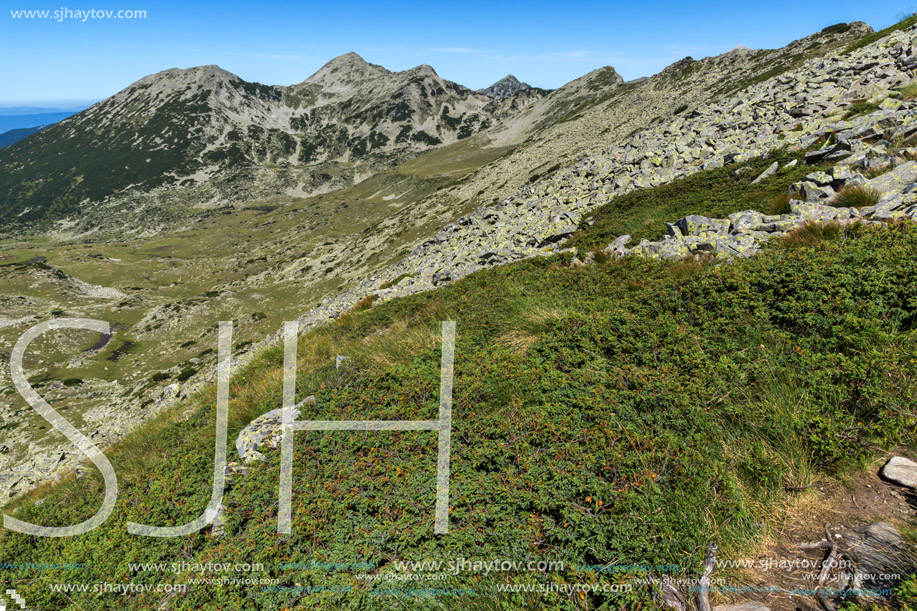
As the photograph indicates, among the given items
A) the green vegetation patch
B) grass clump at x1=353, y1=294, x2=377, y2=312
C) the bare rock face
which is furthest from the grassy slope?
grass clump at x1=353, y1=294, x2=377, y2=312

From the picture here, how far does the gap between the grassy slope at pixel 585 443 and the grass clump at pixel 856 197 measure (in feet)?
8.54

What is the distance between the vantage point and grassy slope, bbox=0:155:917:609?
393 cm

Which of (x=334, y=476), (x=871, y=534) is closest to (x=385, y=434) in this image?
(x=334, y=476)

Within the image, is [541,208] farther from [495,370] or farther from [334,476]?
[334,476]

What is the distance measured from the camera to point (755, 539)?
11.7 ft

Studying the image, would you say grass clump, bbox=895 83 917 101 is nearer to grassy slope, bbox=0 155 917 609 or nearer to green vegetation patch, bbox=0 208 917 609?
grassy slope, bbox=0 155 917 609

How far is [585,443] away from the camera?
16.1 feet

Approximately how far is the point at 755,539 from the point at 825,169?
1397 centimetres

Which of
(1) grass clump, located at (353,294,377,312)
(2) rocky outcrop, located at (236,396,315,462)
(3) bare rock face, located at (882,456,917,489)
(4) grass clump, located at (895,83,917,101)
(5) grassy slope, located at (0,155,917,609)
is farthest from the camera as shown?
(1) grass clump, located at (353,294,377,312)

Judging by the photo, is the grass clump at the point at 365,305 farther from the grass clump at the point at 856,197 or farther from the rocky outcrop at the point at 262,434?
the grass clump at the point at 856,197

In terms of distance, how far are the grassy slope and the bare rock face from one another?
0.18 m

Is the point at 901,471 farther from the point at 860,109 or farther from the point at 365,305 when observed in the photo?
the point at 860,109

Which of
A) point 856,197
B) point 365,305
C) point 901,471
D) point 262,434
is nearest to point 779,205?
point 856,197

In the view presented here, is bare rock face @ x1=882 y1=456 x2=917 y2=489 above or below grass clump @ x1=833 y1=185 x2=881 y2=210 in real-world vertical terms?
below
